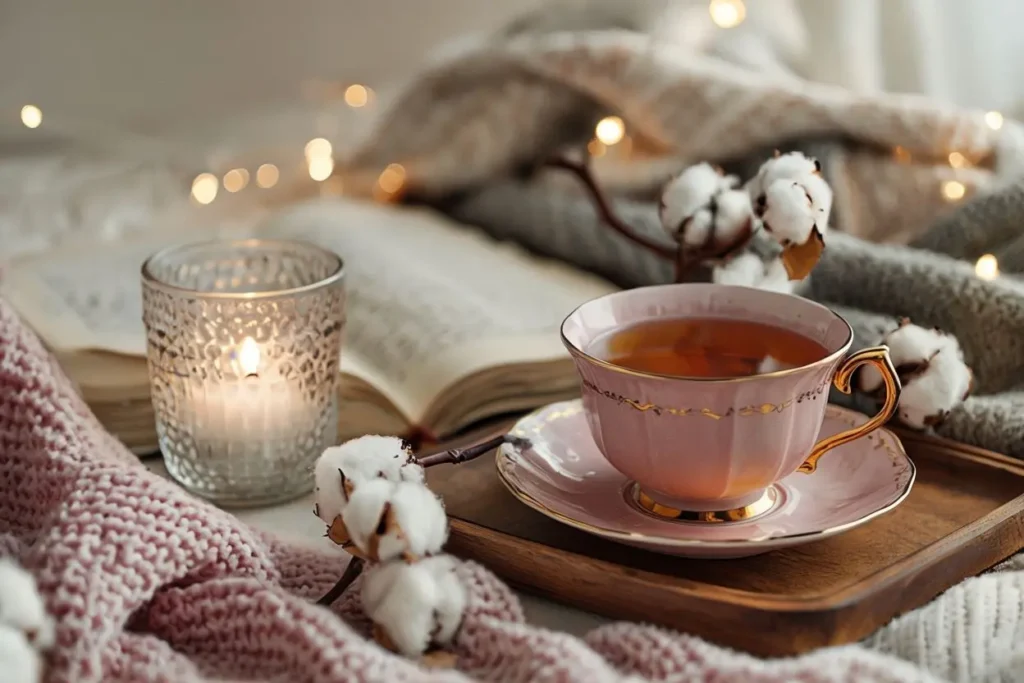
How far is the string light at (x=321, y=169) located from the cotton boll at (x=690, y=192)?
0.63 metres

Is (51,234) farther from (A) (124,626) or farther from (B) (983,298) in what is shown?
(B) (983,298)

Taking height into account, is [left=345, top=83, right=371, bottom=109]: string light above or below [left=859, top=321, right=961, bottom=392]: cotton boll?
above

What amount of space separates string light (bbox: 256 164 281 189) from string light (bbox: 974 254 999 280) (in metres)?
0.77

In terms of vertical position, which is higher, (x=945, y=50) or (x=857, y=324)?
(x=945, y=50)

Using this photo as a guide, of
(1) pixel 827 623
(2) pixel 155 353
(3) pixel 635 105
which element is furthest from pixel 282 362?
(3) pixel 635 105

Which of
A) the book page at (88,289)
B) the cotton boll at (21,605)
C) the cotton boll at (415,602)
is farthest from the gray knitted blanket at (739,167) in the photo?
the cotton boll at (21,605)

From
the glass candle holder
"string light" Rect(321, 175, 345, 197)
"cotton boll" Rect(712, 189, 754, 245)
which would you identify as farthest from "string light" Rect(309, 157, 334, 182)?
"cotton boll" Rect(712, 189, 754, 245)

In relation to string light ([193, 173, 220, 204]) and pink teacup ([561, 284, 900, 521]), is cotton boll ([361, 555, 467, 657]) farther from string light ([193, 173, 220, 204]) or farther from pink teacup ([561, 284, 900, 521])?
string light ([193, 173, 220, 204])

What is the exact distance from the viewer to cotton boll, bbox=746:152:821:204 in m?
0.70

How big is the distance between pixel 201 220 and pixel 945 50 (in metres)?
0.79

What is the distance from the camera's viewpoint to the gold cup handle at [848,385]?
604mm

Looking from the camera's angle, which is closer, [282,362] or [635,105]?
[282,362]

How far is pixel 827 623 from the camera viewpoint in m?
0.54

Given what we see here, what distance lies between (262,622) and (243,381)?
0.22m
